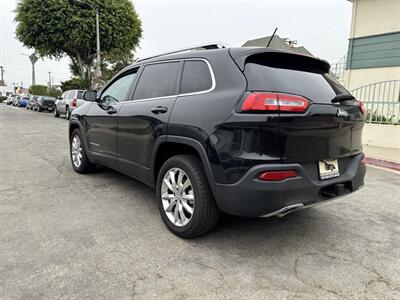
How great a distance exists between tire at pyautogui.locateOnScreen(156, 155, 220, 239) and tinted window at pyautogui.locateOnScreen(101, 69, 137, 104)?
1450 mm

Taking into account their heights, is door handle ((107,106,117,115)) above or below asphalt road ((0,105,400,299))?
above

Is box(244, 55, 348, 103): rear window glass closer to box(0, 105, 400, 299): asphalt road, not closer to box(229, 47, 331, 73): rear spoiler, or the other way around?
box(229, 47, 331, 73): rear spoiler

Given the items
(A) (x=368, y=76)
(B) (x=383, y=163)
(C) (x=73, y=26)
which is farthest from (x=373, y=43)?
(C) (x=73, y=26)

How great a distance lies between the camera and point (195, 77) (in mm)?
3113

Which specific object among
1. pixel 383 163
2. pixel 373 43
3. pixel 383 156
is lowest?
pixel 383 163

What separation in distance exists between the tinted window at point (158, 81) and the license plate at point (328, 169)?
158 centimetres

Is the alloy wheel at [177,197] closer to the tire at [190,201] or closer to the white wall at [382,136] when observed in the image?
the tire at [190,201]

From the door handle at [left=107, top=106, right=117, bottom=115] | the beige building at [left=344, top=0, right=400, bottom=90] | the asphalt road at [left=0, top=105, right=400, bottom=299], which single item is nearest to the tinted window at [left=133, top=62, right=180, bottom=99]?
the door handle at [left=107, top=106, right=117, bottom=115]

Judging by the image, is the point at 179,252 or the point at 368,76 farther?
the point at 368,76

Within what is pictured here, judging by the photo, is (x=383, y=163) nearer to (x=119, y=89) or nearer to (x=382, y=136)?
(x=382, y=136)

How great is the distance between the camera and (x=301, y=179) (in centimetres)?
255

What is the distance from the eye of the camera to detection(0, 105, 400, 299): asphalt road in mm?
2320

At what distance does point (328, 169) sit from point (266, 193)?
2.49 ft

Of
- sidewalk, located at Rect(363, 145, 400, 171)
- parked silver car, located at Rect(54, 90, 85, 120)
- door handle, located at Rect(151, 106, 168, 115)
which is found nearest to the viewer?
door handle, located at Rect(151, 106, 168, 115)
